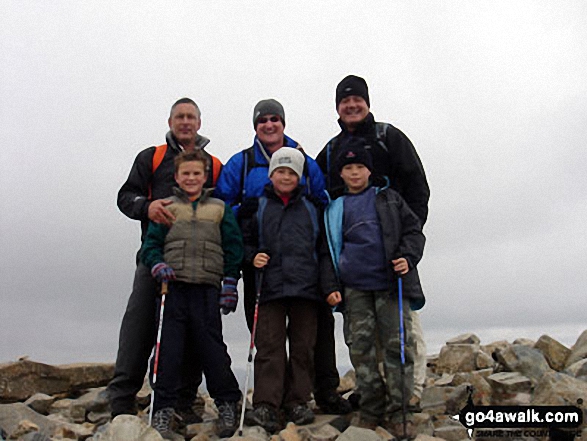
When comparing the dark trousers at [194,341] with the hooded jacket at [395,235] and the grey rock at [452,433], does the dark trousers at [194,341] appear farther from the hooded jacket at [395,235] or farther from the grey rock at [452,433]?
the grey rock at [452,433]

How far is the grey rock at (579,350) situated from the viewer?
447 inches

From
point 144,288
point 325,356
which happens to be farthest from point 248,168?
→ point 325,356

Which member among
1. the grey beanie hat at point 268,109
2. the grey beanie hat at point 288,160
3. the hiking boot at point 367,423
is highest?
the grey beanie hat at point 268,109

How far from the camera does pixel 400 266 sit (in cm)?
664

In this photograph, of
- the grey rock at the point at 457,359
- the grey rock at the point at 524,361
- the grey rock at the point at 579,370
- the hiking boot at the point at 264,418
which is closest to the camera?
the hiking boot at the point at 264,418

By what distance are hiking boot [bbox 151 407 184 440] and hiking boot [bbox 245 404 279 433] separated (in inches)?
29.5

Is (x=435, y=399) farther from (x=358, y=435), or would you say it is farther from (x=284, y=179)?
(x=284, y=179)

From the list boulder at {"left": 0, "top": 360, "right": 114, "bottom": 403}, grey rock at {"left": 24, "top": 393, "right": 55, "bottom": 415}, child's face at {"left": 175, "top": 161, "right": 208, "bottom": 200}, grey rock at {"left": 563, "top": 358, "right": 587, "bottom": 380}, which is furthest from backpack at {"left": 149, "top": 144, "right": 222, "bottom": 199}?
grey rock at {"left": 563, "top": 358, "right": 587, "bottom": 380}

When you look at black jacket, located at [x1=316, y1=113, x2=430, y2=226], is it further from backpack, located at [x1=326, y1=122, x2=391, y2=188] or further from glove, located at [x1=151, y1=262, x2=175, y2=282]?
glove, located at [x1=151, y1=262, x2=175, y2=282]

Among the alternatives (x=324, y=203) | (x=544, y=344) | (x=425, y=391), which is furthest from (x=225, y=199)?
(x=544, y=344)

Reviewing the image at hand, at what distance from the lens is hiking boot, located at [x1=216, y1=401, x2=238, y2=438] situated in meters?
6.62

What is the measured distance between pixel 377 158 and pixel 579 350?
259 inches

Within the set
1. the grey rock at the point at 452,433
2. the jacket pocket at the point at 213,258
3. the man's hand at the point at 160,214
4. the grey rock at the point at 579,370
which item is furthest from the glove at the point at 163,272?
the grey rock at the point at 579,370

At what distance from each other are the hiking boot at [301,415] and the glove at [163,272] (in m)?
1.95
